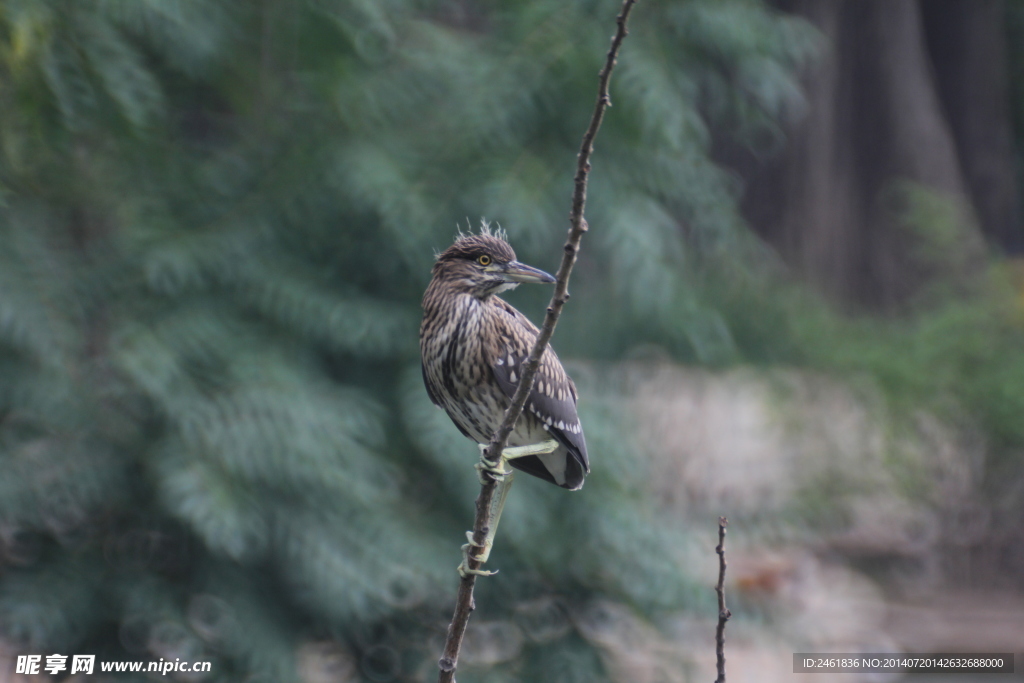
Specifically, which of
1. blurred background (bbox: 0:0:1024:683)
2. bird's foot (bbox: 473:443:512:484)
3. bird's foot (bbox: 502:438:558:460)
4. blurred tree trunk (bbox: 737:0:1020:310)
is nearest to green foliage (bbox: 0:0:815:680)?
blurred background (bbox: 0:0:1024:683)

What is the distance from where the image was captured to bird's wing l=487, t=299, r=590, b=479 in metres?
2.33

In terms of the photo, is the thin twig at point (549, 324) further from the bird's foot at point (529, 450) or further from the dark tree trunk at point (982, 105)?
the dark tree trunk at point (982, 105)

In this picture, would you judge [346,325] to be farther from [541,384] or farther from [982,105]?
[982,105]

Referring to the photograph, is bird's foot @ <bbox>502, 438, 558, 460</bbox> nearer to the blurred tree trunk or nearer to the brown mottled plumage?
the brown mottled plumage

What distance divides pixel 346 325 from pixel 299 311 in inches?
9.4

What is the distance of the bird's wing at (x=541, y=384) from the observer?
233cm

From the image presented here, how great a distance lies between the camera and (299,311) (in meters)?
4.68

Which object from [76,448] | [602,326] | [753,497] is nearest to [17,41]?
[76,448]

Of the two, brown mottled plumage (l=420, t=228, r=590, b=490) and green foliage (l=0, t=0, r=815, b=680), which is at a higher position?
green foliage (l=0, t=0, r=815, b=680)

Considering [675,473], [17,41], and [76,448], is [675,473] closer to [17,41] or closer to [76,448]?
[76,448]

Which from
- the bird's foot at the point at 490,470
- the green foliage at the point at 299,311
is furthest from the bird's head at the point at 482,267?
the green foliage at the point at 299,311

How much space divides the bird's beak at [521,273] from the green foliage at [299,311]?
220 centimetres

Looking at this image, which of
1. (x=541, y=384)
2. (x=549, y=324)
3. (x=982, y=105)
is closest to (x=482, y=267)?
(x=541, y=384)

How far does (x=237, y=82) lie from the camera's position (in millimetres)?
5098
